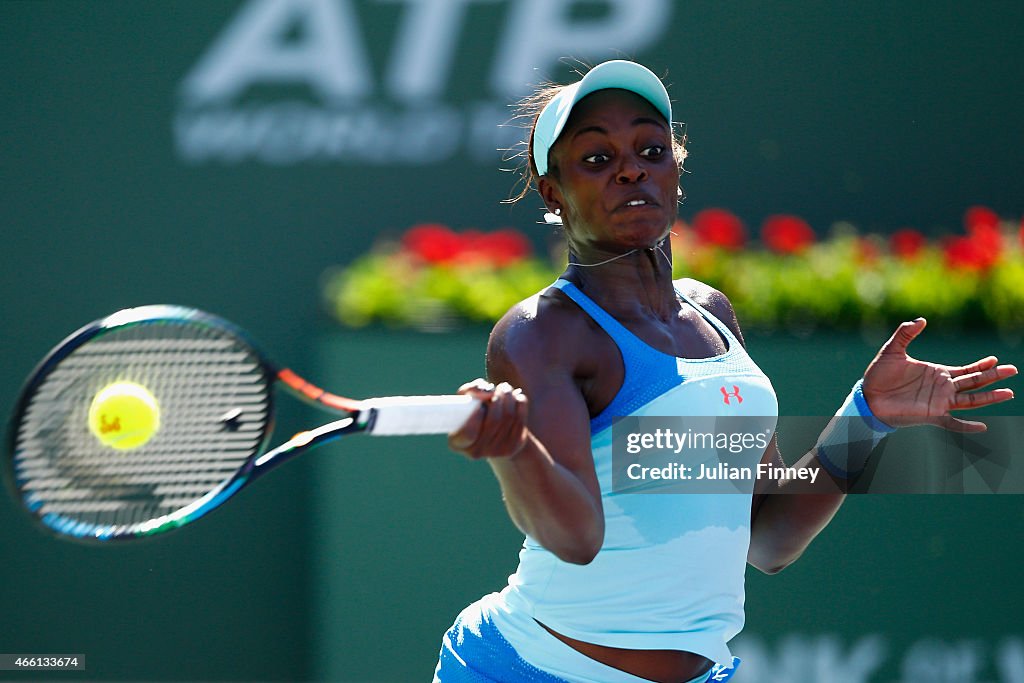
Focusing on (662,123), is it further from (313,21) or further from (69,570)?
(69,570)

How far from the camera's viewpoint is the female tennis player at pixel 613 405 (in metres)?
2.06

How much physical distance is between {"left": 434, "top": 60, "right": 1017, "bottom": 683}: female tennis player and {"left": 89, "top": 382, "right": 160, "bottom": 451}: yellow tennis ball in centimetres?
55

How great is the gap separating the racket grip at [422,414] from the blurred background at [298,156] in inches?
107

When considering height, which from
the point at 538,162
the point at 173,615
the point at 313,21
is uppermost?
the point at 313,21

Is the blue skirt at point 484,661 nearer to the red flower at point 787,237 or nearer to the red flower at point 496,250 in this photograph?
the red flower at point 496,250

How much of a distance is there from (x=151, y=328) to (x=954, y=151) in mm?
4243

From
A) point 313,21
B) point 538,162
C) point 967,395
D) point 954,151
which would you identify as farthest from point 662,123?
point 954,151

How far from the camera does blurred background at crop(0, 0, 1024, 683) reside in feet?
16.5

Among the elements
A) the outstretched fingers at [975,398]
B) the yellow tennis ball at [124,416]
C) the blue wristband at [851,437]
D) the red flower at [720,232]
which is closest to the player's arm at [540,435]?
the yellow tennis ball at [124,416]

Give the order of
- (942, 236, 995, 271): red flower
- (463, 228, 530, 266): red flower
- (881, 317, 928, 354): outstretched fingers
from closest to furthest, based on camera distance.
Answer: (881, 317, 928, 354): outstretched fingers
(942, 236, 995, 271): red flower
(463, 228, 530, 266): red flower

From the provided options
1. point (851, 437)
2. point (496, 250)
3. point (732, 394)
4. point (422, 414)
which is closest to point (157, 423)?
point (422, 414)

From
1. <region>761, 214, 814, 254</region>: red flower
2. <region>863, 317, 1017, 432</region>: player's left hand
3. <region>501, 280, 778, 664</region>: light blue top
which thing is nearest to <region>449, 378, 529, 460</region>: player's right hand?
<region>501, 280, 778, 664</region>: light blue top

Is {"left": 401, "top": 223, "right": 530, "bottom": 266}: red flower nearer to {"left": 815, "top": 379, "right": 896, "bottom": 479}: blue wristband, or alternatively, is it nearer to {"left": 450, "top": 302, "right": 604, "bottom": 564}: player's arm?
{"left": 815, "top": 379, "right": 896, "bottom": 479}: blue wristband

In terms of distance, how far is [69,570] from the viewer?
5.06 m
